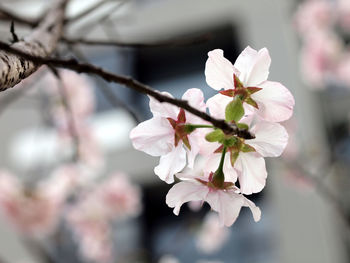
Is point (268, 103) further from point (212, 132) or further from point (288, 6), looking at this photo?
point (288, 6)

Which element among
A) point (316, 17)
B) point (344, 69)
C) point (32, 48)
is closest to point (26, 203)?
point (32, 48)

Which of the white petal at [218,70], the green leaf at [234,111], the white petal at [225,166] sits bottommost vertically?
the white petal at [225,166]

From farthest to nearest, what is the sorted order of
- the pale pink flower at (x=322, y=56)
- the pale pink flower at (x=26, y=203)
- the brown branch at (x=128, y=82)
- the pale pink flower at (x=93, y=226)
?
1. the pale pink flower at (x=322, y=56)
2. the pale pink flower at (x=93, y=226)
3. the pale pink flower at (x=26, y=203)
4. the brown branch at (x=128, y=82)

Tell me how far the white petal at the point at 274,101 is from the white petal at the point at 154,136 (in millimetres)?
83

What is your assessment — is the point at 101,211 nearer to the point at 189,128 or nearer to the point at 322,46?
the point at 322,46

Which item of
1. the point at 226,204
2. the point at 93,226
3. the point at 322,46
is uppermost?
the point at 322,46

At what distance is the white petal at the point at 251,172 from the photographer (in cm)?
41

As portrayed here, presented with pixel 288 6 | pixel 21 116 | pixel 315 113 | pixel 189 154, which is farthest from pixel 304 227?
pixel 189 154

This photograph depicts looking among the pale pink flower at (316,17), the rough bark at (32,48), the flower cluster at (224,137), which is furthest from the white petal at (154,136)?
the pale pink flower at (316,17)

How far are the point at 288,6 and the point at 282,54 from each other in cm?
52

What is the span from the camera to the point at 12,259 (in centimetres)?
455

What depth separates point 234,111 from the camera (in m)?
0.40

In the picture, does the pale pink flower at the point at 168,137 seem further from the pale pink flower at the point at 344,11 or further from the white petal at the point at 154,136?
the pale pink flower at the point at 344,11

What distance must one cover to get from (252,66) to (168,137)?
0.10 meters
